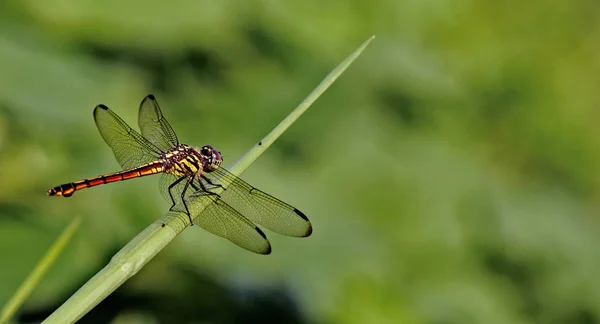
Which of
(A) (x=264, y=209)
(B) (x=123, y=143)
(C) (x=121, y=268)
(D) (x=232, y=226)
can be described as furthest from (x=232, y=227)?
(C) (x=121, y=268)

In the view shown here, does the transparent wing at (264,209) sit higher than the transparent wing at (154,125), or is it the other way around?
the transparent wing at (154,125)

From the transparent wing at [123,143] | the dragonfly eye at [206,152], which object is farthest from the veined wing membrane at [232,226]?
the transparent wing at [123,143]

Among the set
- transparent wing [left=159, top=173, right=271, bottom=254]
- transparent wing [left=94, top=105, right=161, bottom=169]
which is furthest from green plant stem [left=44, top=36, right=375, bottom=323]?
transparent wing [left=94, top=105, right=161, bottom=169]

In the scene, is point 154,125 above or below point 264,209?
above

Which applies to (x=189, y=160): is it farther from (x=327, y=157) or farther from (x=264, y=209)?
(x=327, y=157)

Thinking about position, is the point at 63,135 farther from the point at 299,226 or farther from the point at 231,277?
the point at 299,226

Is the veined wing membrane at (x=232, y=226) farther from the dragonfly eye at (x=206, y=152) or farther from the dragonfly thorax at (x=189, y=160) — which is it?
the dragonfly eye at (x=206, y=152)
